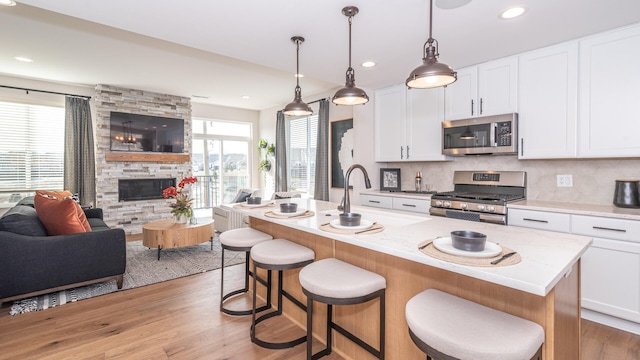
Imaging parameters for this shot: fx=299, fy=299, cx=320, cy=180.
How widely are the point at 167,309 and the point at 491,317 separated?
2603mm

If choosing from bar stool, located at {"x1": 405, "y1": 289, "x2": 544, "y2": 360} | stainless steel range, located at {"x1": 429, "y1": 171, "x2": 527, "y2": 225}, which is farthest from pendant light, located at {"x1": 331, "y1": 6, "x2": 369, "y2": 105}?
stainless steel range, located at {"x1": 429, "y1": 171, "x2": 527, "y2": 225}

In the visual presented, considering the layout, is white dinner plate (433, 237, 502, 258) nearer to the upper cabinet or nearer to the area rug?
the upper cabinet

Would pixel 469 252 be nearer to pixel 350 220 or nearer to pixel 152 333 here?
pixel 350 220

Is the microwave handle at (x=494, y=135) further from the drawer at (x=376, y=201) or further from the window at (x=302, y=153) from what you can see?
the window at (x=302, y=153)

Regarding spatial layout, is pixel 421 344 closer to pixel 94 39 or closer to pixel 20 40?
pixel 94 39

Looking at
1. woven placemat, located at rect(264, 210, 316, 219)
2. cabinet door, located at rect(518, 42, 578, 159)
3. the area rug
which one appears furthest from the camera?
the area rug

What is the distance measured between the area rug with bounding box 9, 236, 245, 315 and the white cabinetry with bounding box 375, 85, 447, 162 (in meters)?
2.57

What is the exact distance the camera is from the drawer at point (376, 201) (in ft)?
12.9

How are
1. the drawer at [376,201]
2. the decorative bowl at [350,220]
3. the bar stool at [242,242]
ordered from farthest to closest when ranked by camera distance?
the drawer at [376,201], the bar stool at [242,242], the decorative bowl at [350,220]

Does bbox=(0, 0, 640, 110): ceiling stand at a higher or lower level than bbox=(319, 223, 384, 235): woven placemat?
higher

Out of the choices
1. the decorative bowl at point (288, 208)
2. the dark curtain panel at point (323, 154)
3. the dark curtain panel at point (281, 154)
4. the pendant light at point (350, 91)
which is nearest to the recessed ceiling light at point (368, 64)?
the pendant light at point (350, 91)

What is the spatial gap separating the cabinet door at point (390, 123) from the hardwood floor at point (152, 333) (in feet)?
8.50

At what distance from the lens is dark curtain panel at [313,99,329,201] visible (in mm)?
5445

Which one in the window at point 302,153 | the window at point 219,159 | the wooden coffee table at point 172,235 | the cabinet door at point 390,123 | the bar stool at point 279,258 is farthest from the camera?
the window at point 219,159
